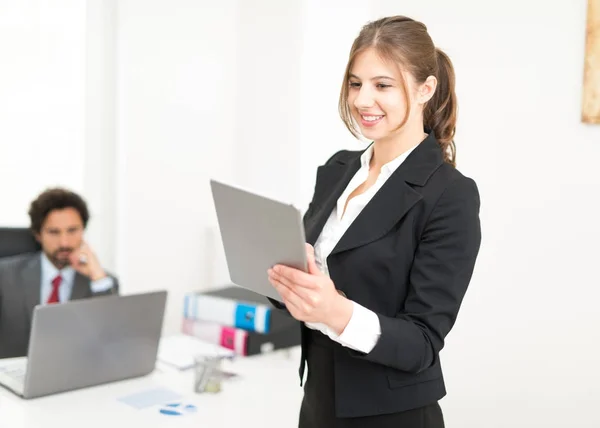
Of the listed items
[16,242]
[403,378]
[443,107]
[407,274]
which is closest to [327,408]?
[403,378]

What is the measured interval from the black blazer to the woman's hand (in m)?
0.08

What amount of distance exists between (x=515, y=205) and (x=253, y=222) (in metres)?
1.29

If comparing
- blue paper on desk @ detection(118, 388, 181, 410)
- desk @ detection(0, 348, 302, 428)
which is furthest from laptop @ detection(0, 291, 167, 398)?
blue paper on desk @ detection(118, 388, 181, 410)

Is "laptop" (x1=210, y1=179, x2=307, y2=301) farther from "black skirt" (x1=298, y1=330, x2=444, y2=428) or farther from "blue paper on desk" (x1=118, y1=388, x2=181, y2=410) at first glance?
"blue paper on desk" (x1=118, y1=388, x2=181, y2=410)

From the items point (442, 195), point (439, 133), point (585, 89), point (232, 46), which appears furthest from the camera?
point (232, 46)

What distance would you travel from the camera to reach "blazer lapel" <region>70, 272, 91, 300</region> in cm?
301

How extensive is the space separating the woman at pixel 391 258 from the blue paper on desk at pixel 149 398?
2.14 feet

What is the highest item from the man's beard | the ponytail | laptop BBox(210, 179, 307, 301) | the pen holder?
the ponytail

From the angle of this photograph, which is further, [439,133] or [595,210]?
[595,210]

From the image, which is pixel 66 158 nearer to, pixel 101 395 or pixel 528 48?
pixel 101 395

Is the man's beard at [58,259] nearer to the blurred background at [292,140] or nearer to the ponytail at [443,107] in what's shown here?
the blurred background at [292,140]

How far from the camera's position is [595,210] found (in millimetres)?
2244

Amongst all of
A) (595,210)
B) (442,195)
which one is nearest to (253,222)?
(442,195)

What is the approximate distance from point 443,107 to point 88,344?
1228 millimetres
